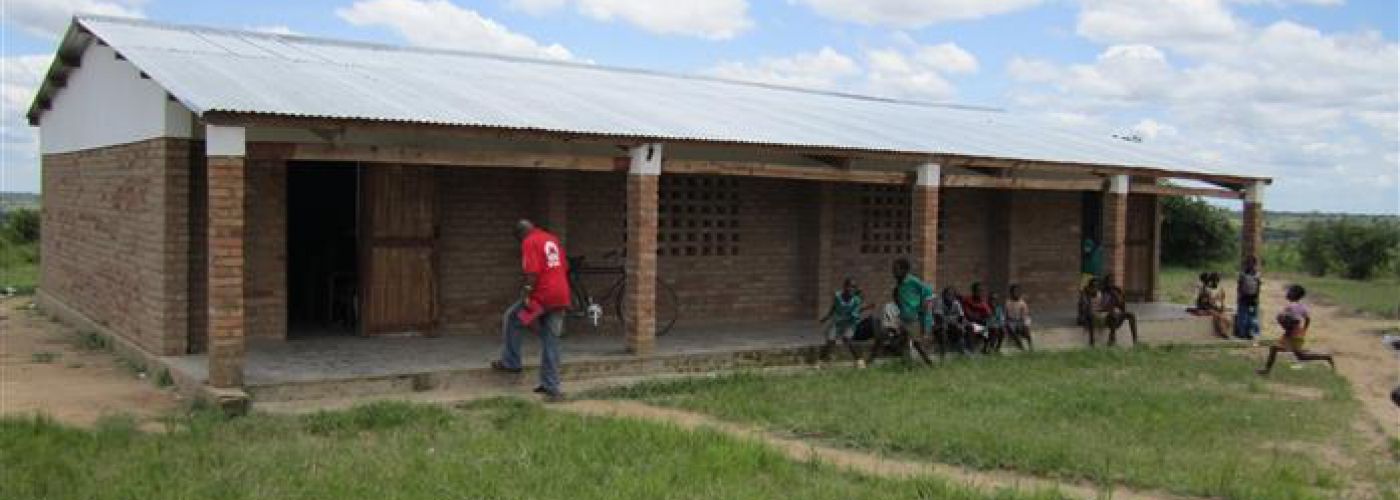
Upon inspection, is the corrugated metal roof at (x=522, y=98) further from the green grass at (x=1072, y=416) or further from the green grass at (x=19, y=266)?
the green grass at (x=19, y=266)

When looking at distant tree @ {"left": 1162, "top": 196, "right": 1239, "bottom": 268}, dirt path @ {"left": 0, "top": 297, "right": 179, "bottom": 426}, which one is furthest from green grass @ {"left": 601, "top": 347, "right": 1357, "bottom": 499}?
distant tree @ {"left": 1162, "top": 196, "right": 1239, "bottom": 268}

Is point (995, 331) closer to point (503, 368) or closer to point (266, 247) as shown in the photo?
point (503, 368)

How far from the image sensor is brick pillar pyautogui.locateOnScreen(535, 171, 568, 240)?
1195cm

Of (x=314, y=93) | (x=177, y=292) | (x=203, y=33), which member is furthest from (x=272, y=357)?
(x=203, y=33)

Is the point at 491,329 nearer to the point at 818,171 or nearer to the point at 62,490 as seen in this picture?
the point at 818,171

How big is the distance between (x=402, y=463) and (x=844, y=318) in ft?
19.3

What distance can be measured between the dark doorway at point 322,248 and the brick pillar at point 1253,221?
11377mm

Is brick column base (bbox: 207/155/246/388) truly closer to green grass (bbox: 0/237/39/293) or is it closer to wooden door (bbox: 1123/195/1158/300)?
green grass (bbox: 0/237/39/293)

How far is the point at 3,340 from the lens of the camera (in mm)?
12250

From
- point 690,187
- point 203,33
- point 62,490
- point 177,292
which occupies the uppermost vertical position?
point 203,33

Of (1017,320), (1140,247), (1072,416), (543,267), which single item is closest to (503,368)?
(543,267)

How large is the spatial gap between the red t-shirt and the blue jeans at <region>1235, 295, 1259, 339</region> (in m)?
10.3

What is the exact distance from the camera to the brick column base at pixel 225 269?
8.13 m

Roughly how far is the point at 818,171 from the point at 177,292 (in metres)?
5.77
